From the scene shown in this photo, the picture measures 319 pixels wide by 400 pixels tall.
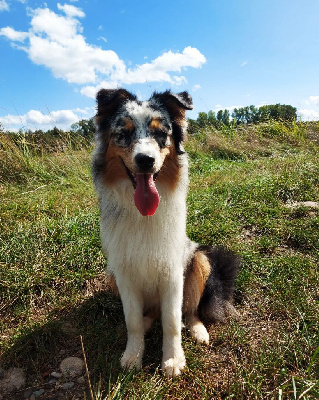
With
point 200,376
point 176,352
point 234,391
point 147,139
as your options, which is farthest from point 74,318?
point 147,139

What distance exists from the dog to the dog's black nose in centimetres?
2

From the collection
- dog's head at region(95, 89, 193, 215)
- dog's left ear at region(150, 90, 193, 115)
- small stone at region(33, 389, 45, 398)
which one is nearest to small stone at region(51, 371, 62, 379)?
small stone at region(33, 389, 45, 398)

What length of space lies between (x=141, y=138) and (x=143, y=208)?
0.53m

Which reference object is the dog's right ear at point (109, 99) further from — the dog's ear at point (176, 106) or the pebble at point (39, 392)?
the pebble at point (39, 392)

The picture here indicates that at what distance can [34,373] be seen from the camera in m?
2.39

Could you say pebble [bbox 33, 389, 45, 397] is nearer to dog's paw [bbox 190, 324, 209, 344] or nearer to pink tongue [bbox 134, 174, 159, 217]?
dog's paw [bbox 190, 324, 209, 344]

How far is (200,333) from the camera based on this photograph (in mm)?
2635

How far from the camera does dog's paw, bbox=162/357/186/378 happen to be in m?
2.25

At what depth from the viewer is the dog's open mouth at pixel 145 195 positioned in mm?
2268

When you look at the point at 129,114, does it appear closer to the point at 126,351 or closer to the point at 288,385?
the point at 126,351

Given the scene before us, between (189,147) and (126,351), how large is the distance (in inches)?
321

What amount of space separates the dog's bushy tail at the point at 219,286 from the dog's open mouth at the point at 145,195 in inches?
40.3

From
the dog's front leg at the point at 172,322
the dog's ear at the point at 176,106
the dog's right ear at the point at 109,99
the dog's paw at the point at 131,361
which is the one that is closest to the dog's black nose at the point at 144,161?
the dog's ear at the point at 176,106

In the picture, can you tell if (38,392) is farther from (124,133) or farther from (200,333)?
(124,133)
